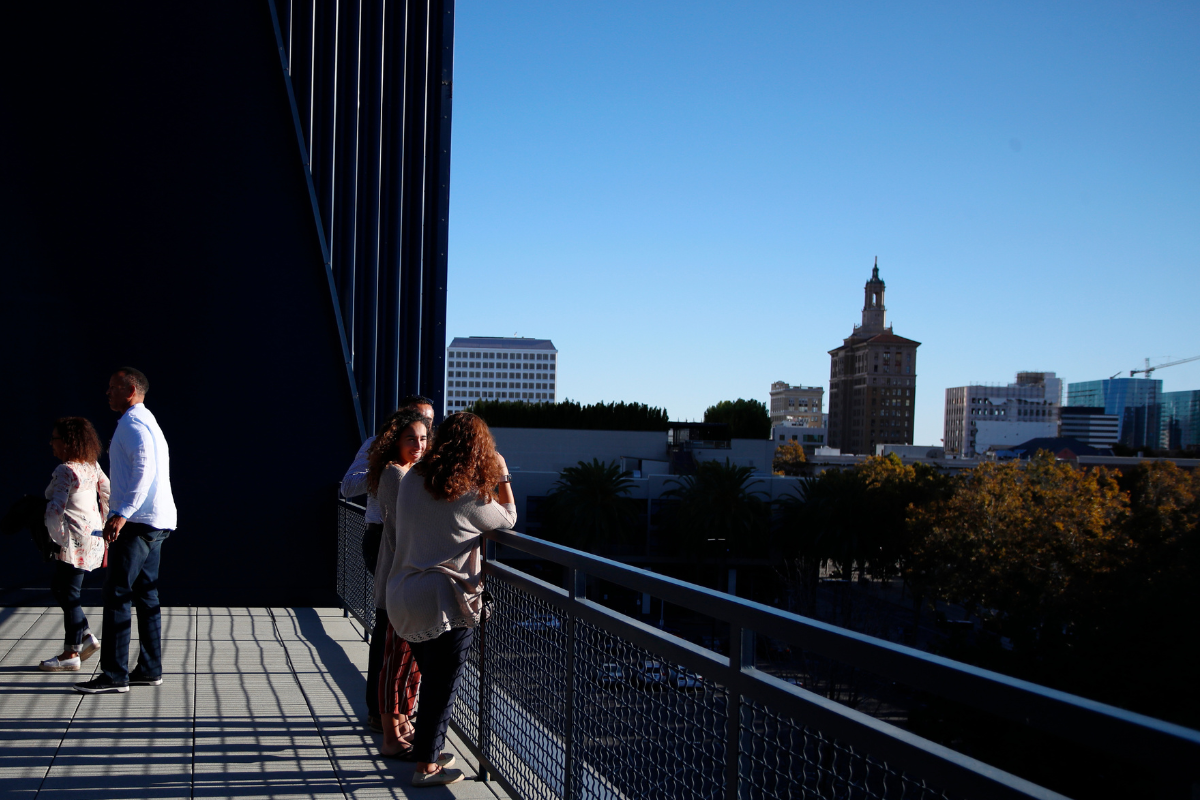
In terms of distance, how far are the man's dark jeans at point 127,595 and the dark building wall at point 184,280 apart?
2912 mm

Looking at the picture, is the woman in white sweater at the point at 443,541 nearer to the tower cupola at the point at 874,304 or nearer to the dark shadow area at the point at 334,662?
the dark shadow area at the point at 334,662

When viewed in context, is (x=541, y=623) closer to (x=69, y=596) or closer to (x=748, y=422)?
(x=69, y=596)

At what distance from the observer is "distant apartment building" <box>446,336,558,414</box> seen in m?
188

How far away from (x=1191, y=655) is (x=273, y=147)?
22.5 meters

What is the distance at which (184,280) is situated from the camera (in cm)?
723

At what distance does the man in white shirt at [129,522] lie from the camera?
4387mm

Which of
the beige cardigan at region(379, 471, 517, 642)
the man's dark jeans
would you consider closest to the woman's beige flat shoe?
the beige cardigan at region(379, 471, 517, 642)

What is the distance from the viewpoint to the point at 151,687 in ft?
15.6

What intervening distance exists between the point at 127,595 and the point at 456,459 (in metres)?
2.46

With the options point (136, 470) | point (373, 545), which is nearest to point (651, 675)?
point (373, 545)

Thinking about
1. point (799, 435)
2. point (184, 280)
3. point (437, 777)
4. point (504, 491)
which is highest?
point (184, 280)

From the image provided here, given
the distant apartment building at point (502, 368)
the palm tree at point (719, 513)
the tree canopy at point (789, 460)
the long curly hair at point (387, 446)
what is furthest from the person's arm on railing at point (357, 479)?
the distant apartment building at point (502, 368)

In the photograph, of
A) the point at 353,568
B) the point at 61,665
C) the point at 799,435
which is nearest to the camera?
the point at 61,665

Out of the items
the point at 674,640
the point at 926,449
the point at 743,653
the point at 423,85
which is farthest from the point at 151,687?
the point at 926,449
